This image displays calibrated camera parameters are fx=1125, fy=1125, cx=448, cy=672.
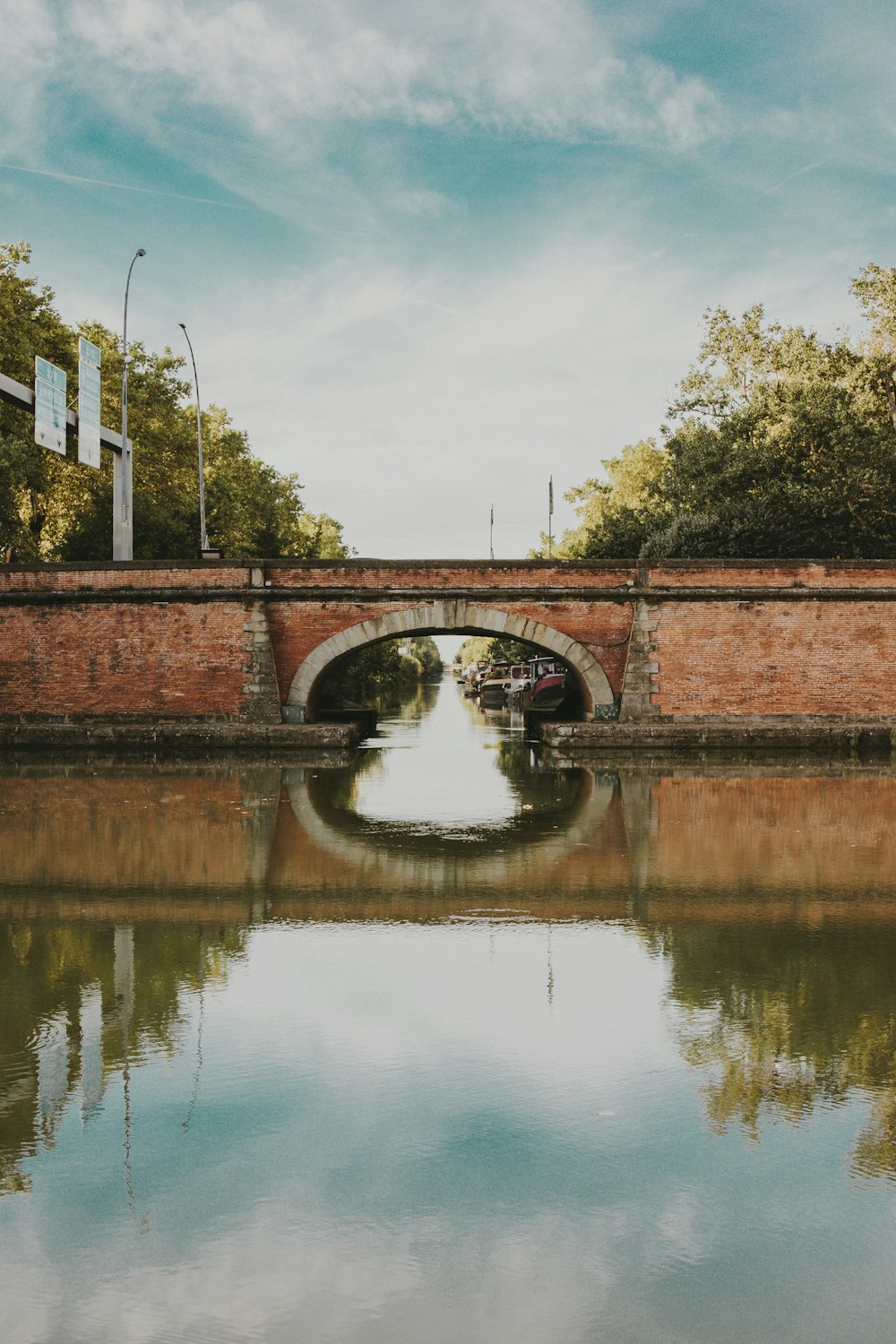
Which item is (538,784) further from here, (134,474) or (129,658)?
(134,474)

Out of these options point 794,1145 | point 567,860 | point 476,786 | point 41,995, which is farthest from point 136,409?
point 794,1145

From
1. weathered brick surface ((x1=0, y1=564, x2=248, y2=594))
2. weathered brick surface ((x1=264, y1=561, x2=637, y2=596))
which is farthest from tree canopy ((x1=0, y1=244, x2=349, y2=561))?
weathered brick surface ((x1=264, y1=561, x2=637, y2=596))

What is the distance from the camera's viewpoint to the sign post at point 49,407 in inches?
785

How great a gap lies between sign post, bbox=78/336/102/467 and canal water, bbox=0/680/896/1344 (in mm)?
12995

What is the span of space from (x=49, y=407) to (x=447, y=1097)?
18.3m

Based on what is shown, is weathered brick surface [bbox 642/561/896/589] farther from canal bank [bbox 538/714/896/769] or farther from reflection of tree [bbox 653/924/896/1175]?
reflection of tree [bbox 653/924/896/1175]

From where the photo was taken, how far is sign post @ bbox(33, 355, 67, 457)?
19.9 meters

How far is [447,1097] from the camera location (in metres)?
4.83

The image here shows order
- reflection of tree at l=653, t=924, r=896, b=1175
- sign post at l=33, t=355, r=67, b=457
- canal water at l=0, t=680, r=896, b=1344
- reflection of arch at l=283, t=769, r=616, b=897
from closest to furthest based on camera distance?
canal water at l=0, t=680, r=896, b=1344, reflection of tree at l=653, t=924, r=896, b=1175, reflection of arch at l=283, t=769, r=616, b=897, sign post at l=33, t=355, r=67, b=457

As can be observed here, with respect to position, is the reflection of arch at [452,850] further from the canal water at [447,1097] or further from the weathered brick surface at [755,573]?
the weathered brick surface at [755,573]

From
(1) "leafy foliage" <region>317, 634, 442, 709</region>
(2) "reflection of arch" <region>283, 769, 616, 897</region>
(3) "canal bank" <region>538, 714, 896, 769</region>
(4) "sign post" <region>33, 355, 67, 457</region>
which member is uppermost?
(4) "sign post" <region>33, 355, 67, 457</region>

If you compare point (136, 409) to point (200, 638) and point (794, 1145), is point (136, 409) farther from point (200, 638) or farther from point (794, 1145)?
point (794, 1145)

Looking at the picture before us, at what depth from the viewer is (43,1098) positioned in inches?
191

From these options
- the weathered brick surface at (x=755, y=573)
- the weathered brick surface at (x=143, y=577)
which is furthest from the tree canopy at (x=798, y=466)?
the weathered brick surface at (x=143, y=577)
